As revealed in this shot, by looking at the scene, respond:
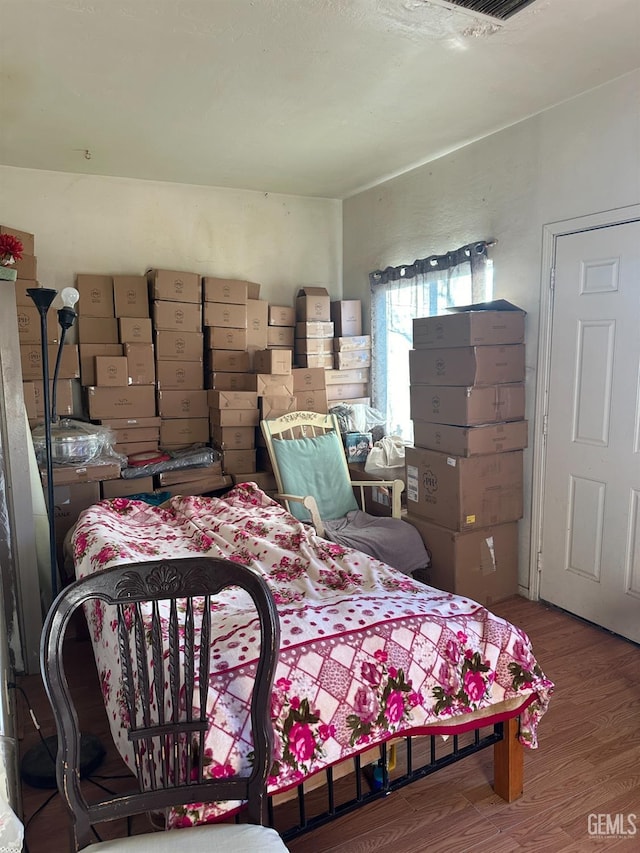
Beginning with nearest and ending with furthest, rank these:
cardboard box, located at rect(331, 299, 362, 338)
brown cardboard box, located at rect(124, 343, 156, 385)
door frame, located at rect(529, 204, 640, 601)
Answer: door frame, located at rect(529, 204, 640, 601) < brown cardboard box, located at rect(124, 343, 156, 385) < cardboard box, located at rect(331, 299, 362, 338)

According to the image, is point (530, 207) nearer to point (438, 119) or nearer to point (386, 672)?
point (438, 119)

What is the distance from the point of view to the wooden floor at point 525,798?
5.60ft

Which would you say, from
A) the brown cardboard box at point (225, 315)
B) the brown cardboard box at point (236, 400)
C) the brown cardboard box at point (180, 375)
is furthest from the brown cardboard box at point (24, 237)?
the brown cardboard box at point (236, 400)

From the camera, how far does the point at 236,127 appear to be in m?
3.13

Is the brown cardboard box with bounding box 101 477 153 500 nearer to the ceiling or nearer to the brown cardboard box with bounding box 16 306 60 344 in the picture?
the brown cardboard box with bounding box 16 306 60 344

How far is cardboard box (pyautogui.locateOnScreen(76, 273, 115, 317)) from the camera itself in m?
3.84

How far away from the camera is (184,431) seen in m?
4.09

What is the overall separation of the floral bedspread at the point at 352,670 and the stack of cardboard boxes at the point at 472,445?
3.11ft

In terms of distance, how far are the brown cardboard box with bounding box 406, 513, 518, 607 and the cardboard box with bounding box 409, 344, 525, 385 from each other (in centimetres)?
78

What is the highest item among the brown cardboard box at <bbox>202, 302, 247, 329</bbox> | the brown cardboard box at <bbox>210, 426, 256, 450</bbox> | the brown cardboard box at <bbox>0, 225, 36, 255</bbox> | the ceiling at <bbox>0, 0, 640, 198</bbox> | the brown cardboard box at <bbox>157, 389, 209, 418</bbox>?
the ceiling at <bbox>0, 0, 640, 198</bbox>

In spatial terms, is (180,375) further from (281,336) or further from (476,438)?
(476,438)

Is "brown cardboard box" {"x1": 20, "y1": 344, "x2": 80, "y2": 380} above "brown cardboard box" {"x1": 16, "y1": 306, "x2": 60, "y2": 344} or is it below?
below

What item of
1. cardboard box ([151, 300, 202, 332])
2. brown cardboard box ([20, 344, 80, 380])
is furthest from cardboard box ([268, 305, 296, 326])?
brown cardboard box ([20, 344, 80, 380])

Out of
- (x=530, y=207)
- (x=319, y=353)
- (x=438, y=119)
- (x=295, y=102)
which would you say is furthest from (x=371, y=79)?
(x=319, y=353)
